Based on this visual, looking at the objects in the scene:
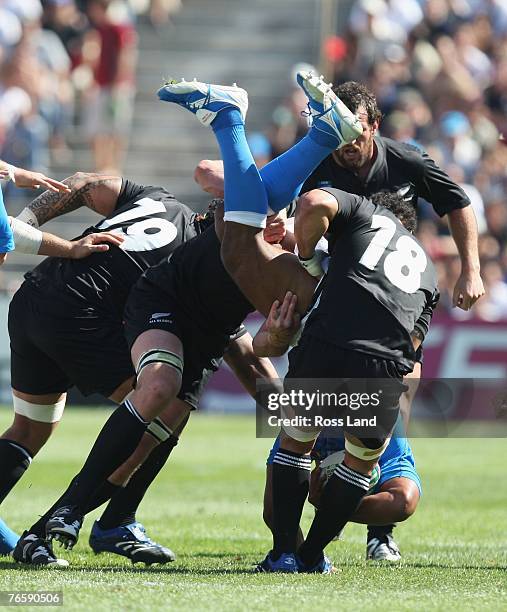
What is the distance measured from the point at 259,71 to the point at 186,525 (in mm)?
13219

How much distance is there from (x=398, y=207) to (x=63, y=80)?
13.4 m

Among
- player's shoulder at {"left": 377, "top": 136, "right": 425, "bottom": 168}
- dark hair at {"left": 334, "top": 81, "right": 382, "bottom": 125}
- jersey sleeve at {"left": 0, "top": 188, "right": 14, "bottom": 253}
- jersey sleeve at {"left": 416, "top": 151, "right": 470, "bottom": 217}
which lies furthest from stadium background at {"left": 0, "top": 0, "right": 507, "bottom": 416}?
jersey sleeve at {"left": 0, "top": 188, "right": 14, "bottom": 253}

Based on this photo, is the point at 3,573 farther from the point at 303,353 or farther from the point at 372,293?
the point at 372,293

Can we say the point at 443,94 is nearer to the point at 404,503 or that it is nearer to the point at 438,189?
the point at 438,189

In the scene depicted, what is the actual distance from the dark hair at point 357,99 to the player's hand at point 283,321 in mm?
1115

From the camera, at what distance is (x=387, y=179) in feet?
22.4

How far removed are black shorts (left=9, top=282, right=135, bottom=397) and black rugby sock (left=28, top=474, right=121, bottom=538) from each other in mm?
501

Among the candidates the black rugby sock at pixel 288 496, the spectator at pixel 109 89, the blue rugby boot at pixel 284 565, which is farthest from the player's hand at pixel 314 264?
the spectator at pixel 109 89

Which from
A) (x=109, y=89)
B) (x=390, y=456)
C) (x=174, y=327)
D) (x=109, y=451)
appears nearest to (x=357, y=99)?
(x=174, y=327)

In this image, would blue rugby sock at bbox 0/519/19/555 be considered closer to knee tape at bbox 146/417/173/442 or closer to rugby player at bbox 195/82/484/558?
knee tape at bbox 146/417/173/442

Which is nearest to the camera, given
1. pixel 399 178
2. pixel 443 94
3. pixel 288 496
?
pixel 288 496

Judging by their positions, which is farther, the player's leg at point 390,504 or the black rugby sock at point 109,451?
the player's leg at point 390,504

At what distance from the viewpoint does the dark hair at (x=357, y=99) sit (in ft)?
21.0

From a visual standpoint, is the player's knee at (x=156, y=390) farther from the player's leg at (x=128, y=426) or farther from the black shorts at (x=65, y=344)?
the black shorts at (x=65, y=344)
